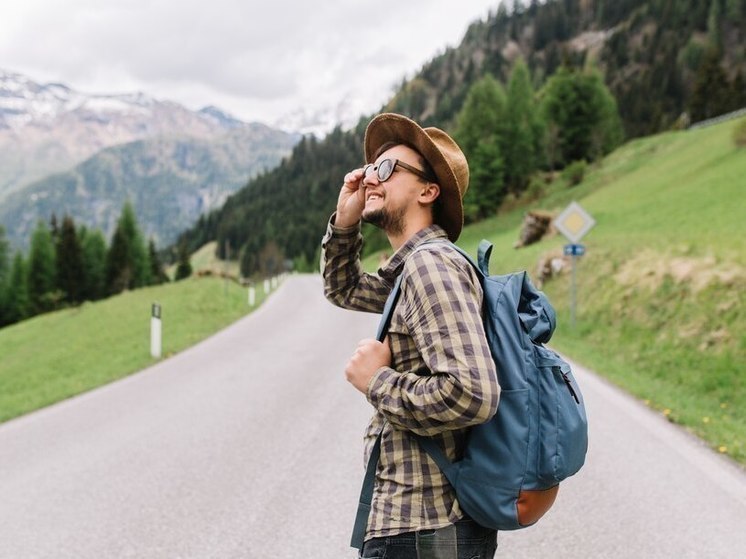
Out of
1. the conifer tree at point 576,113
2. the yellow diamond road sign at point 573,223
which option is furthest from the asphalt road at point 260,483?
the conifer tree at point 576,113

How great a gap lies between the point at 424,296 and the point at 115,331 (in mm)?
20402

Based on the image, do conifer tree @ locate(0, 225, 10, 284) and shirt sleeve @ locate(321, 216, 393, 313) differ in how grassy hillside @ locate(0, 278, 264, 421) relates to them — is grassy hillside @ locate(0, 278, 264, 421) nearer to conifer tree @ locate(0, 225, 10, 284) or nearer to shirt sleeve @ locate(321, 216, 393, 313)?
shirt sleeve @ locate(321, 216, 393, 313)

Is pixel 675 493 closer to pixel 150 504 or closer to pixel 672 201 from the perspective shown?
pixel 150 504

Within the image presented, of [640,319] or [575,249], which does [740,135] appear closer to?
[575,249]

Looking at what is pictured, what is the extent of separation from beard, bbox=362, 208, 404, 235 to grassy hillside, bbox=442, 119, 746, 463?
5.52m

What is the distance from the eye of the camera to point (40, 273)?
61750 millimetres

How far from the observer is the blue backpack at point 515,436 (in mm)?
1687

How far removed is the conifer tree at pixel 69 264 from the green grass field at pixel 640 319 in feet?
107

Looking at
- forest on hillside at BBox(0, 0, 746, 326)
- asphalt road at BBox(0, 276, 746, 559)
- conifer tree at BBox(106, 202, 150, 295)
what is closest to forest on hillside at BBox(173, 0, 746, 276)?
forest on hillside at BBox(0, 0, 746, 326)

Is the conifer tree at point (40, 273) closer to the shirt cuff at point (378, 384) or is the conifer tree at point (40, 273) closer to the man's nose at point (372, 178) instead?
the man's nose at point (372, 178)

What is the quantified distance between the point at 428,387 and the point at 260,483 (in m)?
4.04

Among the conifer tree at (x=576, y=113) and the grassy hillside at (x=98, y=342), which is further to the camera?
the conifer tree at (x=576, y=113)

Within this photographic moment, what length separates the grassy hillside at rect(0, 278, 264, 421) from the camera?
37.3ft

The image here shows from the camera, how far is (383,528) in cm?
174
